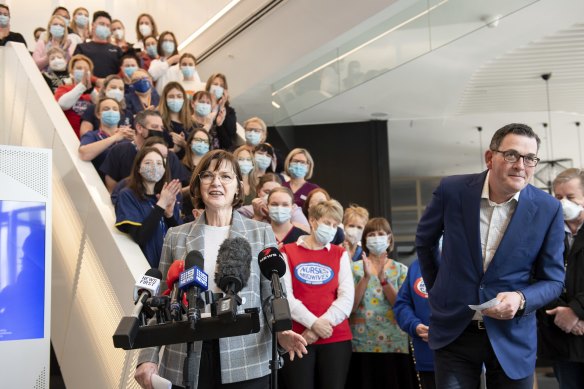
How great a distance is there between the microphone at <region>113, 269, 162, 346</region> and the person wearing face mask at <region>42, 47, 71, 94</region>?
5875 millimetres

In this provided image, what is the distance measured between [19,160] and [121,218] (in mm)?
752

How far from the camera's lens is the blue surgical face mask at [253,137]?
664 centimetres

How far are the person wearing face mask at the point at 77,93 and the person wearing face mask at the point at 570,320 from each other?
455 centimetres

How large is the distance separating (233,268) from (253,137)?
4.45 meters

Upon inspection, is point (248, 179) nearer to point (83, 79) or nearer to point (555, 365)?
point (83, 79)

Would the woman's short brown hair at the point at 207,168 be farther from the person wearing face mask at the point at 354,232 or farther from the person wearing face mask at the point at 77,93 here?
the person wearing face mask at the point at 77,93

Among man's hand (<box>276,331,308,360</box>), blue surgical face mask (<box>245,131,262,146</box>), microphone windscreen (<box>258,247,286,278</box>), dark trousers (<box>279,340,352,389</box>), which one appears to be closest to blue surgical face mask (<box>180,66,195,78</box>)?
blue surgical face mask (<box>245,131,262,146</box>)

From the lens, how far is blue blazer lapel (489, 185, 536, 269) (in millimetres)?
2752

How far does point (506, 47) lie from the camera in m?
9.17

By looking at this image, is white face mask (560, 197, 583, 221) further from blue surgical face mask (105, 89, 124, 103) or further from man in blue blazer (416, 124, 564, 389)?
blue surgical face mask (105, 89, 124, 103)

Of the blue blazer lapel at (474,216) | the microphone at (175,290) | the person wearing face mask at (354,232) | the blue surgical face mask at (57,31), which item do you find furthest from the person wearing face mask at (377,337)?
the blue surgical face mask at (57,31)

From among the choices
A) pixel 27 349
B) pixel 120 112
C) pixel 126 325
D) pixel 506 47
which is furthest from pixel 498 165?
pixel 506 47

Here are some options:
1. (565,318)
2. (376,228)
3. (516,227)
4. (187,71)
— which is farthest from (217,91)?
(516,227)

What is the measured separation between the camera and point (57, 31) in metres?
8.29
